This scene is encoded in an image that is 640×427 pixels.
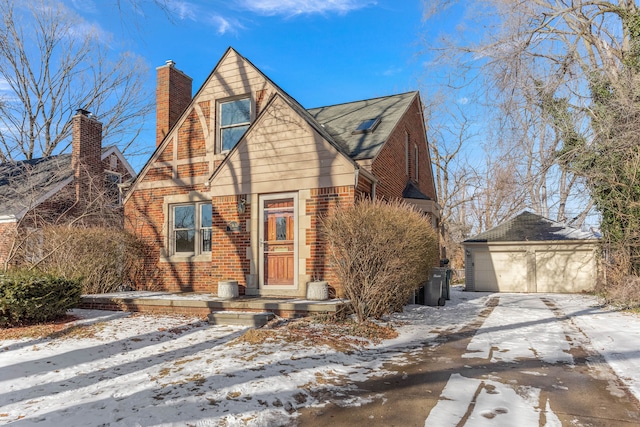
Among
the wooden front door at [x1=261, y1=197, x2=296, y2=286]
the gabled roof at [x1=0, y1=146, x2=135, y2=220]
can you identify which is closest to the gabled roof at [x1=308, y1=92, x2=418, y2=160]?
the wooden front door at [x1=261, y1=197, x2=296, y2=286]

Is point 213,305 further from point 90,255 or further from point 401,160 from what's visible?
point 401,160

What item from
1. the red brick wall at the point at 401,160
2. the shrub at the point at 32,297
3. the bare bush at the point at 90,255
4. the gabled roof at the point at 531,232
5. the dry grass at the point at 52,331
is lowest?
the dry grass at the point at 52,331

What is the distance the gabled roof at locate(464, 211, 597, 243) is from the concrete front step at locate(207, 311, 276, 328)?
50.7ft

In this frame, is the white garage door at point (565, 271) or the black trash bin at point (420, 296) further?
the white garage door at point (565, 271)

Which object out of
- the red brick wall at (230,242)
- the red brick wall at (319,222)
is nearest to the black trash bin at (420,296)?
the red brick wall at (319,222)

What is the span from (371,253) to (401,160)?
669cm

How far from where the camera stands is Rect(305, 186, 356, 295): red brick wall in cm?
890

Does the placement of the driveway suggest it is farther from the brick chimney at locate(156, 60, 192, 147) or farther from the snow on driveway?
the brick chimney at locate(156, 60, 192, 147)

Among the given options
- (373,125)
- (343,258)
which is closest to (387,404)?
(343,258)

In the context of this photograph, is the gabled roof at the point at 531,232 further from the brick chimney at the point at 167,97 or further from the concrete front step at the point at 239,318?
the concrete front step at the point at 239,318

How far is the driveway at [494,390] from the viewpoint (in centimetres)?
355

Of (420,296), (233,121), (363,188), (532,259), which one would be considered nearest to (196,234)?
(233,121)

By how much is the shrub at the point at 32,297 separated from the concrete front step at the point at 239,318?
2.92 m

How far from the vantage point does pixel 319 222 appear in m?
9.13
